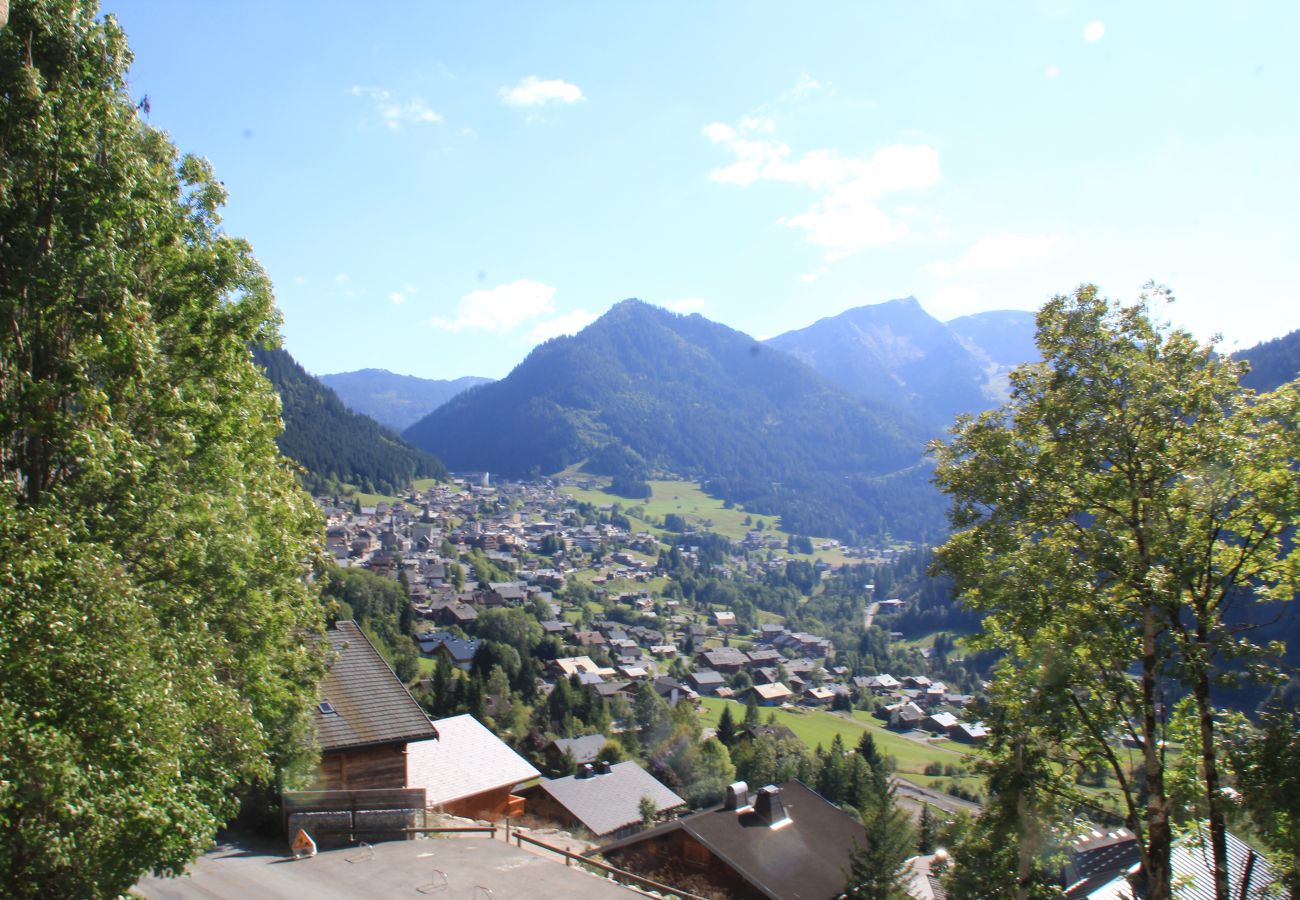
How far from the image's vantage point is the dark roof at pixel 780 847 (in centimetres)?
2761

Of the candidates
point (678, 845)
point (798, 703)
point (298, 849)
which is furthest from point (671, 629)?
point (298, 849)

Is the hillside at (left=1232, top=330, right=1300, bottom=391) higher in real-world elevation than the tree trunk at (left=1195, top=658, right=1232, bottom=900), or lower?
higher

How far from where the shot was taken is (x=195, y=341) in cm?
1190

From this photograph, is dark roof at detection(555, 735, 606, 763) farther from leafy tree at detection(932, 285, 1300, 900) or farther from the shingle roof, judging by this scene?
leafy tree at detection(932, 285, 1300, 900)

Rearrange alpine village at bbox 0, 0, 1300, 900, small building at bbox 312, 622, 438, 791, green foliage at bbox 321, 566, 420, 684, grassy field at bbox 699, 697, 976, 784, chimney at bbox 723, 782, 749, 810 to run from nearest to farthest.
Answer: alpine village at bbox 0, 0, 1300, 900 → small building at bbox 312, 622, 438, 791 → chimney at bbox 723, 782, 749, 810 → green foliage at bbox 321, 566, 420, 684 → grassy field at bbox 699, 697, 976, 784

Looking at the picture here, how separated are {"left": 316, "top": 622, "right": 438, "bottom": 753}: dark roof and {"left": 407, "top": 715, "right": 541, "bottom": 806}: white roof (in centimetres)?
246

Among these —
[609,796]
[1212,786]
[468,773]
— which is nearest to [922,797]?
[609,796]

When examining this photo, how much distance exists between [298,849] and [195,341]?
885cm

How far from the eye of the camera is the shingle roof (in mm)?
37312

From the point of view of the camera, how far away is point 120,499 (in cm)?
954

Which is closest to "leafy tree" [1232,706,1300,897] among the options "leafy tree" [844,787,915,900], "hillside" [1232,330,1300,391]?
"leafy tree" [844,787,915,900]

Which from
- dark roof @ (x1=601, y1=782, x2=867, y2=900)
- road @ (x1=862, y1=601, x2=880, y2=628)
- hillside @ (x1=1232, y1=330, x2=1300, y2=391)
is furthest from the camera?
road @ (x1=862, y1=601, x2=880, y2=628)

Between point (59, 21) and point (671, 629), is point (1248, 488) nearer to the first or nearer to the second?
point (59, 21)

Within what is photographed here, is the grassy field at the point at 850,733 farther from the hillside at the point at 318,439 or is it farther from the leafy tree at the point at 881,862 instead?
the hillside at the point at 318,439
